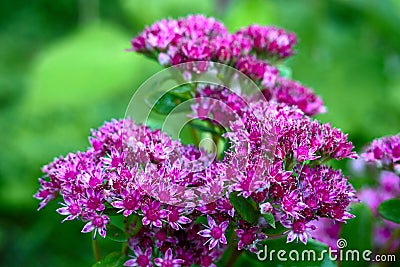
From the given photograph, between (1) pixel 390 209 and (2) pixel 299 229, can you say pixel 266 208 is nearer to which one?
(2) pixel 299 229

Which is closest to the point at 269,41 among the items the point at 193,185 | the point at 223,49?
the point at 223,49

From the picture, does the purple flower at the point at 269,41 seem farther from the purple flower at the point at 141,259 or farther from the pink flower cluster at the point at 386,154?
the purple flower at the point at 141,259

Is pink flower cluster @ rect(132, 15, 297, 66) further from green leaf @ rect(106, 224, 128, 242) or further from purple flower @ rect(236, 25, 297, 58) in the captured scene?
green leaf @ rect(106, 224, 128, 242)

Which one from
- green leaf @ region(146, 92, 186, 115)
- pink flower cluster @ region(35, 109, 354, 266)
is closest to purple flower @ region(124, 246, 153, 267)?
pink flower cluster @ region(35, 109, 354, 266)

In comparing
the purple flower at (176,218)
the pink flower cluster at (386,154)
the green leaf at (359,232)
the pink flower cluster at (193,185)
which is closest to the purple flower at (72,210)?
the pink flower cluster at (193,185)

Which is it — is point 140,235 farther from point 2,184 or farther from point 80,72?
point 80,72

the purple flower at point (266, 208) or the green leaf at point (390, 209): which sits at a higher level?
the green leaf at point (390, 209)

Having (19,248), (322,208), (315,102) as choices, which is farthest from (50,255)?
(322,208)
